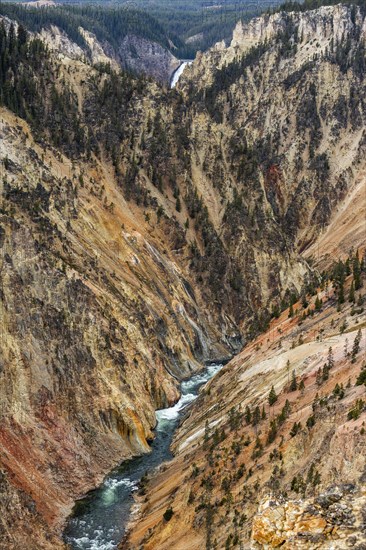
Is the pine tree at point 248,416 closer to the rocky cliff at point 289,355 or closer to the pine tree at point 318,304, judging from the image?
the rocky cliff at point 289,355

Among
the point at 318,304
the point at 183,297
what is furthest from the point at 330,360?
the point at 183,297

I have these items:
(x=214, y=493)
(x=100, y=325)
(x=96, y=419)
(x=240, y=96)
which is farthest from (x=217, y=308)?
(x=240, y=96)

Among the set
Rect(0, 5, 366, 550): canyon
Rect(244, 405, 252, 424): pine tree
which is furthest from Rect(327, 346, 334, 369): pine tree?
Rect(244, 405, 252, 424): pine tree

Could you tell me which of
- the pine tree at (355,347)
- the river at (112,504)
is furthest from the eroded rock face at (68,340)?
the pine tree at (355,347)

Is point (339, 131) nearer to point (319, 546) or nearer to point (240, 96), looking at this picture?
point (240, 96)

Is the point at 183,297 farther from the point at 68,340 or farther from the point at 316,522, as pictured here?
the point at 316,522
